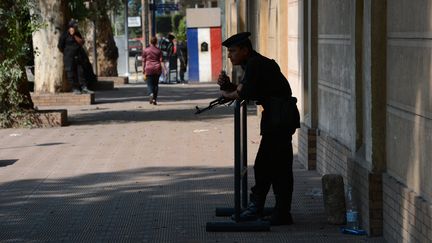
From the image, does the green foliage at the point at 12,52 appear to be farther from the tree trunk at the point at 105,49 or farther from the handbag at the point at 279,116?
the tree trunk at the point at 105,49

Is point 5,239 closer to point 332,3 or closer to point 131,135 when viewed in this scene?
point 332,3

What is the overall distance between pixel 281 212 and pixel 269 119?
Answer: 83 centimetres

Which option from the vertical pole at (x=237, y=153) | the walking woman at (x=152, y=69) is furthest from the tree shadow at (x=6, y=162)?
the walking woman at (x=152, y=69)

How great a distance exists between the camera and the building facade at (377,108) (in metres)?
7.46

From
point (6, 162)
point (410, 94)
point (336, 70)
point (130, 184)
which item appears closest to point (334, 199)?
point (410, 94)

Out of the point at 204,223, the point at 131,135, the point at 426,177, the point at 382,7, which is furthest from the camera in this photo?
the point at 131,135

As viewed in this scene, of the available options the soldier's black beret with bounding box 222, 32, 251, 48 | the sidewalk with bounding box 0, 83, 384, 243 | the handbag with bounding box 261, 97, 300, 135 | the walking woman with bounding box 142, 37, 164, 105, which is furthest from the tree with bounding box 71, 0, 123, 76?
the handbag with bounding box 261, 97, 300, 135

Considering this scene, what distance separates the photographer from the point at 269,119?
9.40 meters

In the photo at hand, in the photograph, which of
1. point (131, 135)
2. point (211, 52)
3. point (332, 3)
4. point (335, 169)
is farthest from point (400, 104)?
point (211, 52)

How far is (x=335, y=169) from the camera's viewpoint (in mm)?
11211

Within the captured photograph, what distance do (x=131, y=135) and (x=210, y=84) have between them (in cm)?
2011

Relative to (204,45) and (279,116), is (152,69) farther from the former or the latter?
(279,116)

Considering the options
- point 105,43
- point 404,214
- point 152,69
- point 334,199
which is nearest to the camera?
point 404,214

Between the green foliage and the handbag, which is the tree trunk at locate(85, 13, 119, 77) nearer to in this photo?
the green foliage
